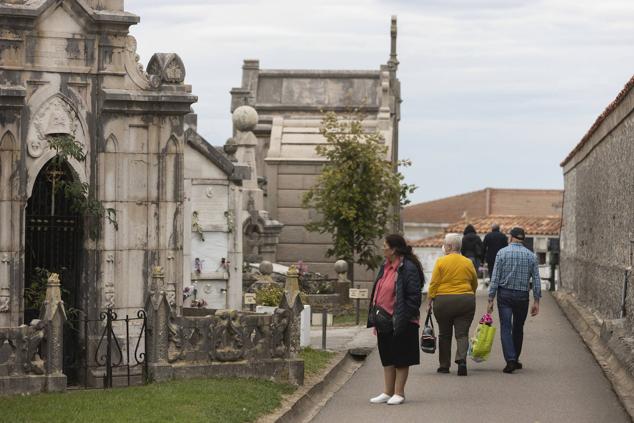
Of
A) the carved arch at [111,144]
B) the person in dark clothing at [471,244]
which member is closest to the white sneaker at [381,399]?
the carved arch at [111,144]

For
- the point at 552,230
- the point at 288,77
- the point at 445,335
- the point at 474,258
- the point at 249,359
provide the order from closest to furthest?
the point at 249,359 < the point at 445,335 < the point at 474,258 < the point at 288,77 < the point at 552,230

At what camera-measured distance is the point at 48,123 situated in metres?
18.3

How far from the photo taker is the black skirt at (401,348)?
55.0 ft

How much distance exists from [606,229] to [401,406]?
10.4m

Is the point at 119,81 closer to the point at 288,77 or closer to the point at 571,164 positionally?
the point at 571,164

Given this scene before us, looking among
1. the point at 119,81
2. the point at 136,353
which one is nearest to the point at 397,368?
the point at 136,353

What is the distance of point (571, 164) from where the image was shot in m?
39.1

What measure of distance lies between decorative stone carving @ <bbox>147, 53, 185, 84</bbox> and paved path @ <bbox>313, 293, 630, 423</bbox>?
404cm

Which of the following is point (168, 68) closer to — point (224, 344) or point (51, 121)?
point (51, 121)

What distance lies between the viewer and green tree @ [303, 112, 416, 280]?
1435 inches

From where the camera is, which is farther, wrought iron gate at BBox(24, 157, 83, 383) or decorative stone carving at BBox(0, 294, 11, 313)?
wrought iron gate at BBox(24, 157, 83, 383)

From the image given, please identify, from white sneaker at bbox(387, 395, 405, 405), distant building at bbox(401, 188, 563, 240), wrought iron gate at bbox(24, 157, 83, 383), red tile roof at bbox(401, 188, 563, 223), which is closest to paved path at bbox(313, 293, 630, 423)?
white sneaker at bbox(387, 395, 405, 405)

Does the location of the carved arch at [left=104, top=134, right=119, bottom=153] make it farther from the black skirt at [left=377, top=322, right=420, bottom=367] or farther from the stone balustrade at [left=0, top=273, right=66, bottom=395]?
the black skirt at [left=377, top=322, right=420, bottom=367]

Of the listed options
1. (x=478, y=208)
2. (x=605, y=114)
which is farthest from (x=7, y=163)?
(x=478, y=208)
